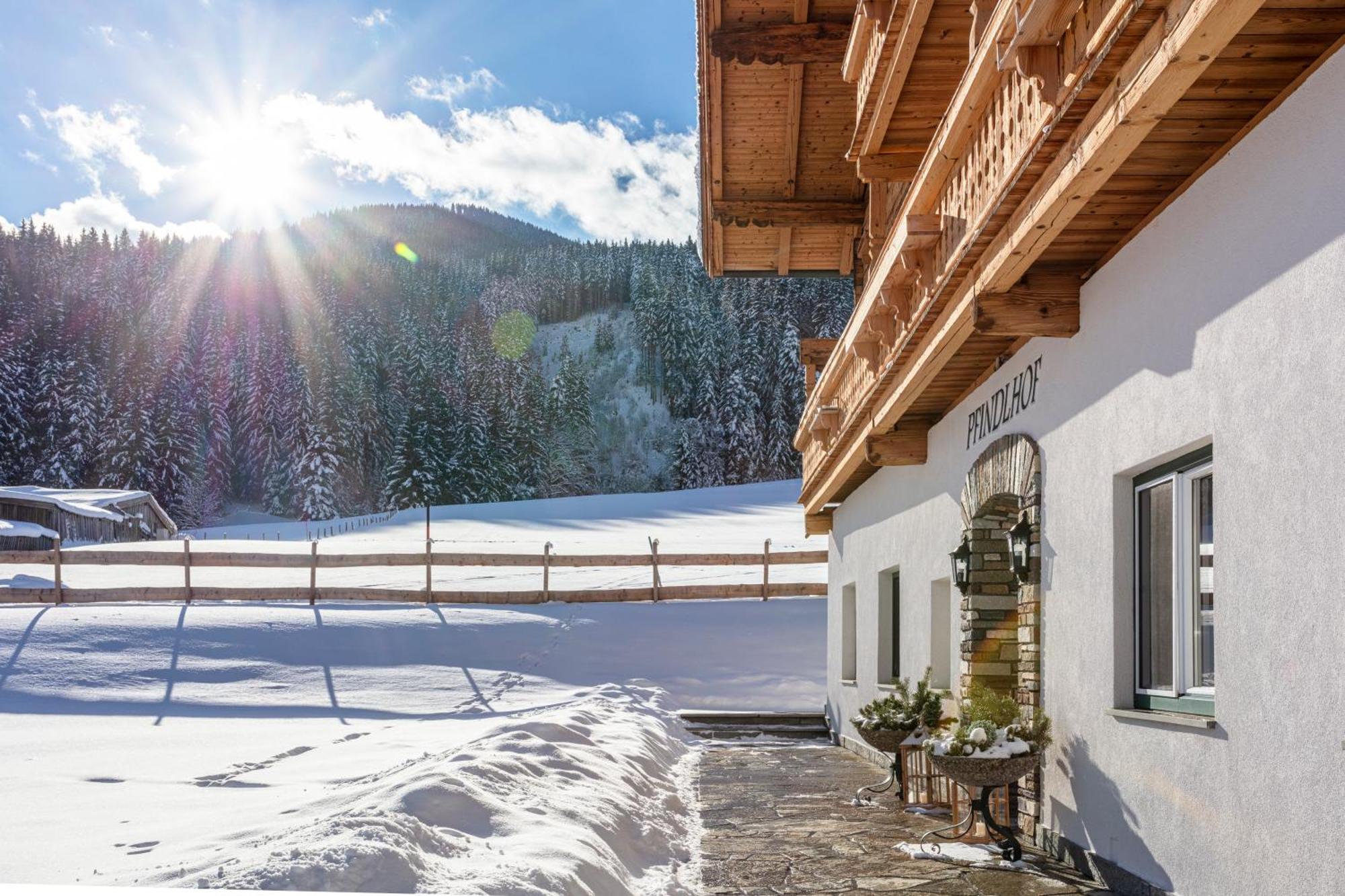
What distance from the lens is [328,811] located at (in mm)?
6816

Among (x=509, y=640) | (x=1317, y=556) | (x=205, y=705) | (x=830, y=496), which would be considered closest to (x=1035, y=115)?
(x=1317, y=556)

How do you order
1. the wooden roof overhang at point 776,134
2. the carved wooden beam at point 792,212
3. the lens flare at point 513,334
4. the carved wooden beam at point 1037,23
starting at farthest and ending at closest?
→ the lens flare at point 513,334 → the carved wooden beam at point 792,212 → the wooden roof overhang at point 776,134 → the carved wooden beam at point 1037,23

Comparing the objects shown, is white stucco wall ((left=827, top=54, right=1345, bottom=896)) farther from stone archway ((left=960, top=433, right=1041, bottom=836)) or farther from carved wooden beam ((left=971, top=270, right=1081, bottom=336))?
stone archway ((left=960, top=433, right=1041, bottom=836))

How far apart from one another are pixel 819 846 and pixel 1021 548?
7.87 ft

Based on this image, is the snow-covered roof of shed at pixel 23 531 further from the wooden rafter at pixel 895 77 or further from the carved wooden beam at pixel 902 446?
the wooden rafter at pixel 895 77

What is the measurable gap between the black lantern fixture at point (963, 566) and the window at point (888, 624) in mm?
3761

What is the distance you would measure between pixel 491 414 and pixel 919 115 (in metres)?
67.8

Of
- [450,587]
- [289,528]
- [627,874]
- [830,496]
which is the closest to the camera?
[627,874]

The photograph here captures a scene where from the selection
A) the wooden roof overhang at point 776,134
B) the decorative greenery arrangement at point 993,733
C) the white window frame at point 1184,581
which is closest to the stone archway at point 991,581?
the decorative greenery arrangement at point 993,733

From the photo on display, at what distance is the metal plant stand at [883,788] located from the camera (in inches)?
363

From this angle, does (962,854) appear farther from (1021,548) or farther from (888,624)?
(888,624)

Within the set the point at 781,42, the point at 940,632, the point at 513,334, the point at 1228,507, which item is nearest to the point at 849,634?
the point at 940,632

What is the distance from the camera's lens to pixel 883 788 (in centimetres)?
971

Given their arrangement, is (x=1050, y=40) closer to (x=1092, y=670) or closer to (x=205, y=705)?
(x=1092, y=670)
